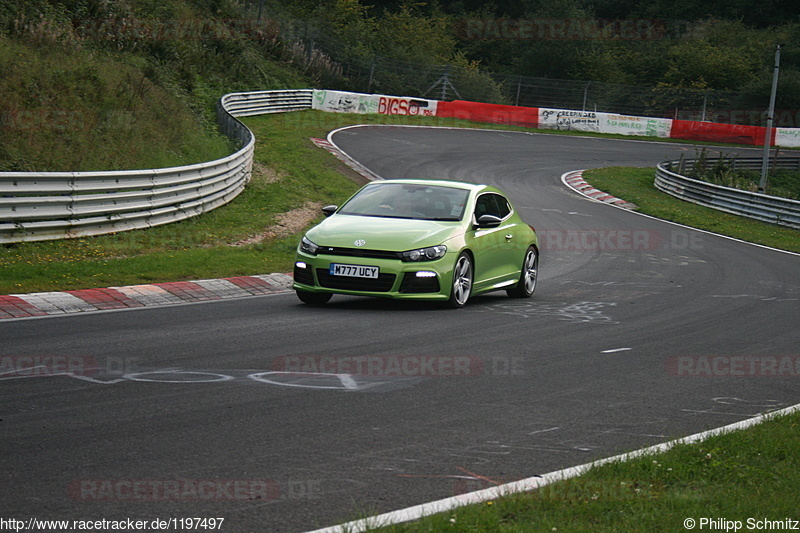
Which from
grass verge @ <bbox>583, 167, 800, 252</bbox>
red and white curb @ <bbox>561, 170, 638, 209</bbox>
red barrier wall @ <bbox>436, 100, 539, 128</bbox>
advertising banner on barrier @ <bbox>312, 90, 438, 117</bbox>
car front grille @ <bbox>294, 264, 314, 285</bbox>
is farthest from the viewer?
red barrier wall @ <bbox>436, 100, 539, 128</bbox>

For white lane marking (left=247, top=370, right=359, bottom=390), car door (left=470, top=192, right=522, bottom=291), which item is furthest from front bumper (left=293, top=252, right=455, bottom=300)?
white lane marking (left=247, top=370, right=359, bottom=390)

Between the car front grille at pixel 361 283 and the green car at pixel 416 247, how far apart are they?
12 millimetres

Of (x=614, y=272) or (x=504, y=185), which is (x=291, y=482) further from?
(x=504, y=185)

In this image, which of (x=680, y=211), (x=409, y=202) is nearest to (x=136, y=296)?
(x=409, y=202)

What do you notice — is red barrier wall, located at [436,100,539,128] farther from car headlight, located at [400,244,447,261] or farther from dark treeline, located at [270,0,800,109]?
car headlight, located at [400,244,447,261]

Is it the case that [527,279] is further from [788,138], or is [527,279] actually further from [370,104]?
[788,138]

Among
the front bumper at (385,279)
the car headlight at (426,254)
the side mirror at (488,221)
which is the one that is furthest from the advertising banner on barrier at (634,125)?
the front bumper at (385,279)

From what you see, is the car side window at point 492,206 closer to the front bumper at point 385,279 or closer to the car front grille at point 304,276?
the front bumper at point 385,279

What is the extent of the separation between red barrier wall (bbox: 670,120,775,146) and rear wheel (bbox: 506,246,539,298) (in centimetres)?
4535

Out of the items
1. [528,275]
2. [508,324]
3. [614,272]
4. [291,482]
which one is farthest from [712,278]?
[291,482]

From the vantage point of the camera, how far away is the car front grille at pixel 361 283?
11.0m

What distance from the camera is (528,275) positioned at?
13648mm

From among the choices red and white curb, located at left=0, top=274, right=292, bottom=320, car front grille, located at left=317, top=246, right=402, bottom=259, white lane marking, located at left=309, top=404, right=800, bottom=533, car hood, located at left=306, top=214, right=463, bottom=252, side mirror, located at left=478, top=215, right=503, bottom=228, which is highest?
side mirror, located at left=478, top=215, right=503, bottom=228

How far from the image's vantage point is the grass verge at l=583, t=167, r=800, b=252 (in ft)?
86.2
